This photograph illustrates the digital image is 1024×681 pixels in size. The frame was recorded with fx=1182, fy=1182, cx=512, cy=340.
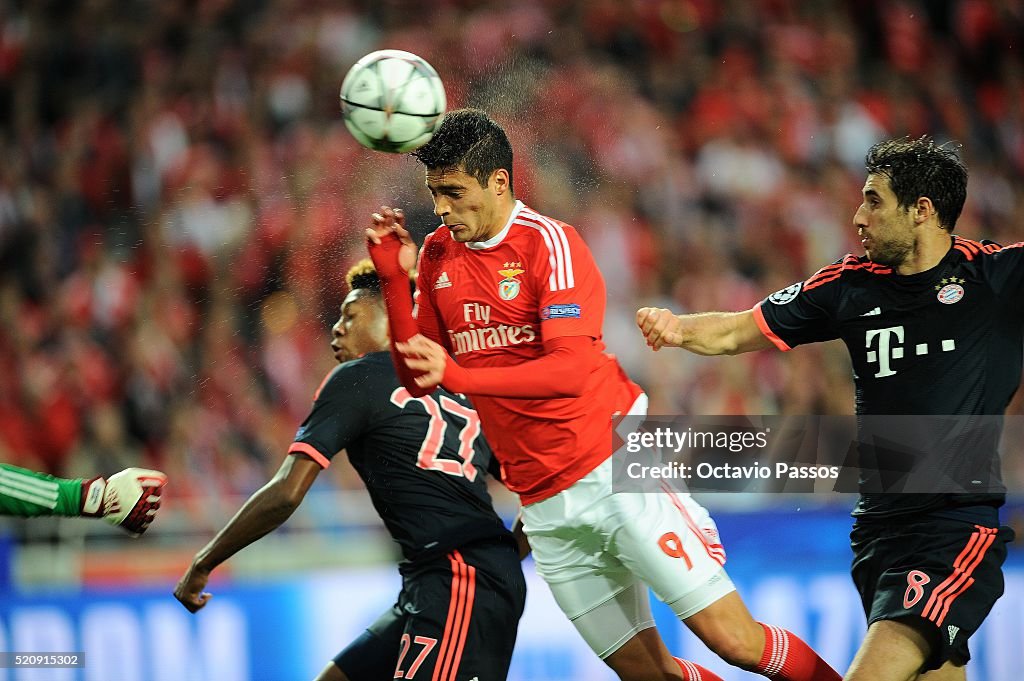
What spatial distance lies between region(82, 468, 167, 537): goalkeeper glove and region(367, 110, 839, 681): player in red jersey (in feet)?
3.55

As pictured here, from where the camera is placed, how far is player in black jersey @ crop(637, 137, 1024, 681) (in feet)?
13.5

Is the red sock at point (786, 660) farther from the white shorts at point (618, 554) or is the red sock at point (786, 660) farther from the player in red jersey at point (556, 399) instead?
the white shorts at point (618, 554)

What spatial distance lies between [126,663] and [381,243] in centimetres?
316

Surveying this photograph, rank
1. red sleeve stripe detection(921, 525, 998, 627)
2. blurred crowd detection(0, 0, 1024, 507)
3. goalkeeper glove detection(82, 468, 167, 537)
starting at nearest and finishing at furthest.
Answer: red sleeve stripe detection(921, 525, 998, 627), goalkeeper glove detection(82, 468, 167, 537), blurred crowd detection(0, 0, 1024, 507)

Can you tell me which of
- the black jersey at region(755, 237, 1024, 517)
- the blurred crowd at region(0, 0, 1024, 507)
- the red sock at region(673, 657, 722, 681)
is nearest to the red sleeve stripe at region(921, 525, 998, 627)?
the black jersey at region(755, 237, 1024, 517)

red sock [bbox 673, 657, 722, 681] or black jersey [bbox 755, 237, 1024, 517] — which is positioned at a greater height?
black jersey [bbox 755, 237, 1024, 517]

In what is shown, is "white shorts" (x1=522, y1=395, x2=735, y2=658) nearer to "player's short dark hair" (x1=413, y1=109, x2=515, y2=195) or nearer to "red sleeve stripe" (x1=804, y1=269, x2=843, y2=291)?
"red sleeve stripe" (x1=804, y1=269, x2=843, y2=291)

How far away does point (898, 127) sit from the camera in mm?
10109

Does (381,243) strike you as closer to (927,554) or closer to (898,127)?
(927,554)

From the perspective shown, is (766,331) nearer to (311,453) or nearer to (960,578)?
(960,578)

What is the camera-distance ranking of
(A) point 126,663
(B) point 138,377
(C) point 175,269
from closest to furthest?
1. (A) point 126,663
2. (B) point 138,377
3. (C) point 175,269

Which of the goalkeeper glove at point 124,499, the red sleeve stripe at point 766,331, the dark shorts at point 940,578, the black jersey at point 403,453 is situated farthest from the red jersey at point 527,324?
the goalkeeper glove at point 124,499

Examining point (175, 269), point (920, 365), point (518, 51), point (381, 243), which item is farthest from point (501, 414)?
point (518, 51)

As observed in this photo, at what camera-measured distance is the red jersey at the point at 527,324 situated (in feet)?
13.6
